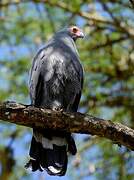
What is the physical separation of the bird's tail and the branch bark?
33 cm

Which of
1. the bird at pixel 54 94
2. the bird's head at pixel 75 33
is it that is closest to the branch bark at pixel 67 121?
the bird at pixel 54 94

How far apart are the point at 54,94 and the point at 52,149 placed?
21.9 inches

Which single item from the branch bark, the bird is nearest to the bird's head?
the bird

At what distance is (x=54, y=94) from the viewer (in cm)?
546

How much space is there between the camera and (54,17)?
29.6 feet

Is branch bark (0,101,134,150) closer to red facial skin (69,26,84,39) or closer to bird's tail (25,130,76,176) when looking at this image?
bird's tail (25,130,76,176)

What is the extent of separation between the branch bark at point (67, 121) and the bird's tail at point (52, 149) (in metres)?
0.33

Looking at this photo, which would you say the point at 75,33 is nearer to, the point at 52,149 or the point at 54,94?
the point at 54,94

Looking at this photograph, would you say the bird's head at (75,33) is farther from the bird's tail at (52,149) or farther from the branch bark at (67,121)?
the branch bark at (67,121)

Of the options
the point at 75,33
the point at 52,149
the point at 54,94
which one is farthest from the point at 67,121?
the point at 75,33

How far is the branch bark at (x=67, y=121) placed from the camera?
4805 mm

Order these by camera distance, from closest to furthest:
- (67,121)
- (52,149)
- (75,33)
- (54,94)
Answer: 1. (67,121)
2. (52,149)
3. (54,94)
4. (75,33)

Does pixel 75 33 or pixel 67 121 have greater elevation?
pixel 75 33

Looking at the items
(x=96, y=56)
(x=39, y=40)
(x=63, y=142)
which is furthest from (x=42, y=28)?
(x=63, y=142)
